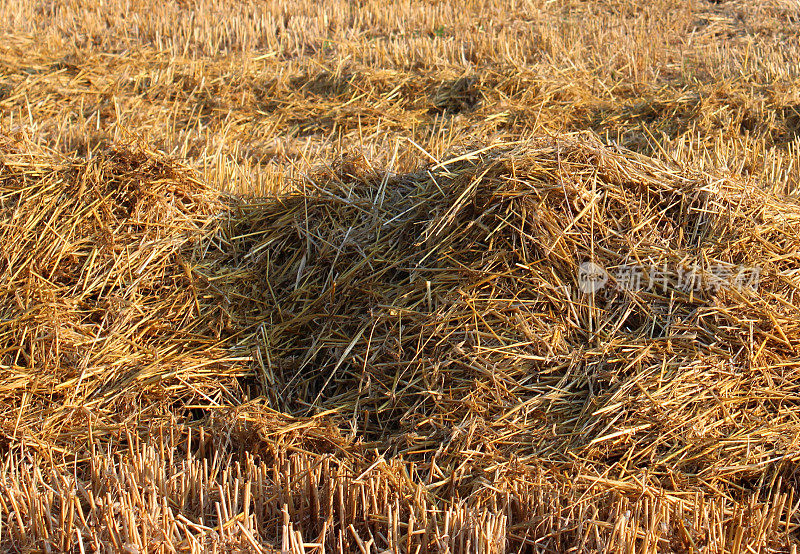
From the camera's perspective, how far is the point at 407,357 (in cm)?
328

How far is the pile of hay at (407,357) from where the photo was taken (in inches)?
98.6

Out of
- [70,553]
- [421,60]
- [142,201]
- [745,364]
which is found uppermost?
[421,60]

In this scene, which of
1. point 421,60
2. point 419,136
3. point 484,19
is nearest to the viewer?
point 419,136

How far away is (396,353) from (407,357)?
0.17 ft

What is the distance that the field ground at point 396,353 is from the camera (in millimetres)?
2496

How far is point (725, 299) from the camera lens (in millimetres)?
3322

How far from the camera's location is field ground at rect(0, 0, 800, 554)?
250cm

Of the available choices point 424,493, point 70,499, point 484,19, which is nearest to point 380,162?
point 424,493

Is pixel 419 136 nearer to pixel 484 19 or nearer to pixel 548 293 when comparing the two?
pixel 548 293

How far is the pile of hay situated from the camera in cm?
250

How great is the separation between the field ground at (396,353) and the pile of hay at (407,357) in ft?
0.04

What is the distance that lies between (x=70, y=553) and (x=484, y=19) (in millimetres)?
7243

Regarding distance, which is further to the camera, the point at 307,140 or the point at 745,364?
the point at 307,140

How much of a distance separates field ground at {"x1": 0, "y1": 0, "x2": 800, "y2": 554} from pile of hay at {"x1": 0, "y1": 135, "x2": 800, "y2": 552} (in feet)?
0.04
